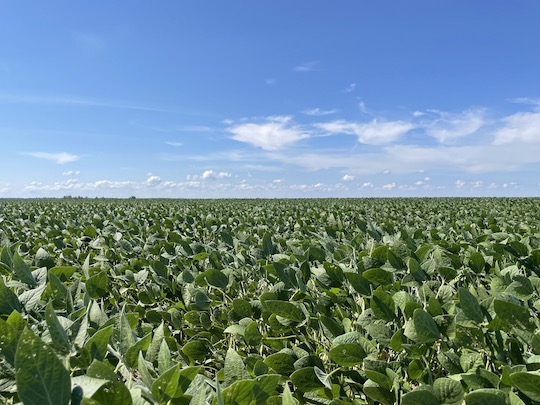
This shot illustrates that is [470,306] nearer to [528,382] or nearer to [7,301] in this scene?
[528,382]

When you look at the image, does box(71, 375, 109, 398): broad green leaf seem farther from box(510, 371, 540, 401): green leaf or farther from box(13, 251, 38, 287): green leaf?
box(13, 251, 38, 287): green leaf

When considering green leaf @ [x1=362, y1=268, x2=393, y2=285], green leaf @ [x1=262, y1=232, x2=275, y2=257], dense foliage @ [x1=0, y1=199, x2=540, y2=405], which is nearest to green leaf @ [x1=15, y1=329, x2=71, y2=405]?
dense foliage @ [x1=0, y1=199, x2=540, y2=405]

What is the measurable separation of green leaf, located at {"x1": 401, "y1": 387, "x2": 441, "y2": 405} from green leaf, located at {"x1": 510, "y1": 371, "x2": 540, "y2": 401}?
199mm

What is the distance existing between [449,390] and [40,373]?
3.35 ft

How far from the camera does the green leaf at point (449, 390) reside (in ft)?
4.03

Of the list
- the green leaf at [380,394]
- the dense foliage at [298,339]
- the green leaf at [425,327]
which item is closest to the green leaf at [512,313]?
the dense foliage at [298,339]

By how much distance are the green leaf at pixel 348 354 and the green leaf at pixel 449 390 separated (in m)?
0.34

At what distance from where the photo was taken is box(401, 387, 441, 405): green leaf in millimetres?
1123

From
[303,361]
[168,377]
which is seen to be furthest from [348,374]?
[168,377]

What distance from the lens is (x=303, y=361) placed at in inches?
62.8

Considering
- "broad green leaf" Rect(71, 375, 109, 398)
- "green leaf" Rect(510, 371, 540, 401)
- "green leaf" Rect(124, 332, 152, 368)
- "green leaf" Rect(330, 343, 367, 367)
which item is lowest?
"green leaf" Rect(330, 343, 367, 367)

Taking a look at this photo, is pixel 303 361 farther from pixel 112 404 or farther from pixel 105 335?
pixel 112 404

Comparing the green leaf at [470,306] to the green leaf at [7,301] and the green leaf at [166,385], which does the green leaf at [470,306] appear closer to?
the green leaf at [166,385]

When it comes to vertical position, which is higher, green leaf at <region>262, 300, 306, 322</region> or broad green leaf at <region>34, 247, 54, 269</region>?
broad green leaf at <region>34, 247, 54, 269</region>
